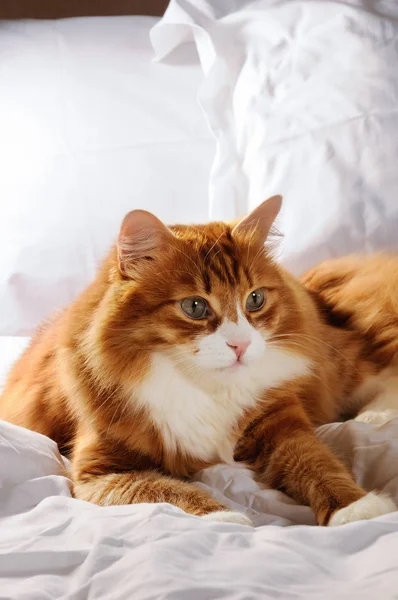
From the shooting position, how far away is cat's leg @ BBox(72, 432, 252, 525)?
1.31m

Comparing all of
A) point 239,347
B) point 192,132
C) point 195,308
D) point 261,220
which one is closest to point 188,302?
point 195,308

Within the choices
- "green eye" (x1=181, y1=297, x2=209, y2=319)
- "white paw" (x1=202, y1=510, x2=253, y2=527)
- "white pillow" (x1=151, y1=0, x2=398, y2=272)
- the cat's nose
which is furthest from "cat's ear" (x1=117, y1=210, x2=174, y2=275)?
"white pillow" (x1=151, y1=0, x2=398, y2=272)

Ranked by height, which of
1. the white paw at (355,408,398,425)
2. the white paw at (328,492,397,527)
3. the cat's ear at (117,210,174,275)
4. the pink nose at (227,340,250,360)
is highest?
the cat's ear at (117,210,174,275)

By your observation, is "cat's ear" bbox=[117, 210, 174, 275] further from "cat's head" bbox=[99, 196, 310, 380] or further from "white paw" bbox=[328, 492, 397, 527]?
"white paw" bbox=[328, 492, 397, 527]

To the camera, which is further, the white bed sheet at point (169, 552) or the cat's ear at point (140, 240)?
the cat's ear at point (140, 240)

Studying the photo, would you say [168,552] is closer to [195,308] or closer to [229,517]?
[229,517]

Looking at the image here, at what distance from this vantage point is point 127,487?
1.38 m

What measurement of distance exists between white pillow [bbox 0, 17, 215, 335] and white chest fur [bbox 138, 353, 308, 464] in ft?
2.17

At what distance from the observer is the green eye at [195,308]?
145 centimetres

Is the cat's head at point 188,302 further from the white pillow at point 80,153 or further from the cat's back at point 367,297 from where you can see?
the white pillow at point 80,153

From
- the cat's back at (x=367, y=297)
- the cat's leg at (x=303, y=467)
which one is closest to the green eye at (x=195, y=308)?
the cat's leg at (x=303, y=467)

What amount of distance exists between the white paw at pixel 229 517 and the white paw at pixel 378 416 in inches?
16.3

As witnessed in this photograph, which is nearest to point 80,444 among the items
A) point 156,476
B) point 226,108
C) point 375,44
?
point 156,476

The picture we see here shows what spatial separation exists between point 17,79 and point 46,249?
0.59 metres
